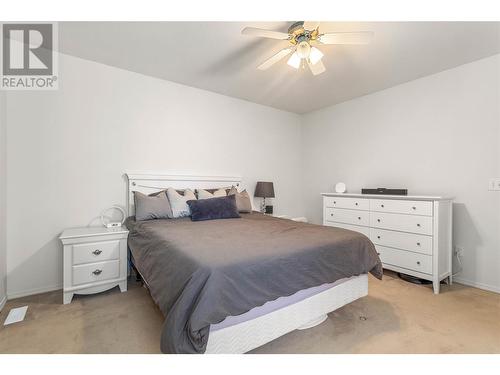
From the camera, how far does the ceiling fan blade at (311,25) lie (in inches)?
72.4

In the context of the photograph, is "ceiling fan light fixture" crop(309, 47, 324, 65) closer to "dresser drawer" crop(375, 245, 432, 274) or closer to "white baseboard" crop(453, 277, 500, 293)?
"dresser drawer" crop(375, 245, 432, 274)

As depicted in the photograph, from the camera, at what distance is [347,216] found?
10.3 ft

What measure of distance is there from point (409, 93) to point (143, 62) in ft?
Result: 10.6

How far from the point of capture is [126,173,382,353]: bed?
3.84 feet

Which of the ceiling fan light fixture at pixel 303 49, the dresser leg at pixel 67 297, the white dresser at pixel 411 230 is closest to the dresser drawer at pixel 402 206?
the white dresser at pixel 411 230

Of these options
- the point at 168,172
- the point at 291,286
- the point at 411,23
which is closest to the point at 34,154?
the point at 168,172

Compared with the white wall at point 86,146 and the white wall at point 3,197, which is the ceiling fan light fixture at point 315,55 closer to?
the white wall at point 86,146

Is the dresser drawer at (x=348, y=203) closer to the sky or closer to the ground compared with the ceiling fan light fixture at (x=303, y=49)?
closer to the ground

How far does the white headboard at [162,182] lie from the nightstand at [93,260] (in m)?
0.56

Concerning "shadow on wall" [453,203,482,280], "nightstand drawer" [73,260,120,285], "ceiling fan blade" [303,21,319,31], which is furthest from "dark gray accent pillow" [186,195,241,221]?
"shadow on wall" [453,203,482,280]

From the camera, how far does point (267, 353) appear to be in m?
1.44

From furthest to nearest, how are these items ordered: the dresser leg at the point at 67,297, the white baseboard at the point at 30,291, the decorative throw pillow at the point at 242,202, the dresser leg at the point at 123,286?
the decorative throw pillow at the point at 242,202 → the dresser leg at the point at 123,286 → the white baseboard at the point at 30,291 → the dresser leg at the point at 67,297
